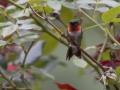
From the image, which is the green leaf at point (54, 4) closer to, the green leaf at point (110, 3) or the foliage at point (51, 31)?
the foliage at point (51, 31)

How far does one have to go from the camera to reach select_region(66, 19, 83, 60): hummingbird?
2.45 feet

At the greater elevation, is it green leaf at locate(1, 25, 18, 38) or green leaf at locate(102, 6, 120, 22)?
green leaf at locate(102, 6, 120, 22)

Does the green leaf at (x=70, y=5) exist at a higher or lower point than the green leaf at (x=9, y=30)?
higher

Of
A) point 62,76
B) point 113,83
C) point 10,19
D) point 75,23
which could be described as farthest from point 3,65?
point 62,76

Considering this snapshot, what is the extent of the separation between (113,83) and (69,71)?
144cm

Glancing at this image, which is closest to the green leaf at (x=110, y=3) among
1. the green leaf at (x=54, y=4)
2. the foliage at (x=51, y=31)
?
the foliage at (x=51, y=31)

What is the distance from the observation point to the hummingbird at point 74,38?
75 centimetres

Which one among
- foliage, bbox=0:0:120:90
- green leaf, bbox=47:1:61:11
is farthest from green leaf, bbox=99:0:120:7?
green leaf, bbox=47:1:61:11

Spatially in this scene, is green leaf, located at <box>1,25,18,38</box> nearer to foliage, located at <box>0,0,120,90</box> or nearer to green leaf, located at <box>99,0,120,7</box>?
foliage, located at <box>0,0,120,90</box>

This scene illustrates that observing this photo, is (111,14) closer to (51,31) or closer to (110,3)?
(110,3)

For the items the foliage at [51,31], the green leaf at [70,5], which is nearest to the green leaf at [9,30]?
the foliage at [51,31]

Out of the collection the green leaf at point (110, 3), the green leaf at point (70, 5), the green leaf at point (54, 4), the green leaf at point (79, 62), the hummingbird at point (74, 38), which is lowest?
the green leaf at point (79, 62)

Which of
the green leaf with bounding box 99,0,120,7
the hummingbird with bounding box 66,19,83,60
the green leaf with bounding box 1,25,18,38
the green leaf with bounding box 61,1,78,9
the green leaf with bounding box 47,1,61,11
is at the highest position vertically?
the green leaf with bounding box 47,1,61,11

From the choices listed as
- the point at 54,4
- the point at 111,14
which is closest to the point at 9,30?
the point at 54,4
